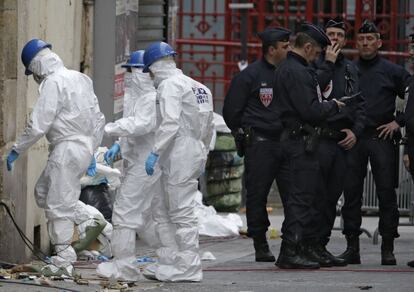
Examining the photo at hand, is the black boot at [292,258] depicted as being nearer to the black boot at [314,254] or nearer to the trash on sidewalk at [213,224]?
the black boot at [314,254]

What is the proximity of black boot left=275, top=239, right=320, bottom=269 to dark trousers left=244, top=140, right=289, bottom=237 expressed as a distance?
0.95 meters

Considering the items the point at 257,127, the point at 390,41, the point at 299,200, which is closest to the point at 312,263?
the point at 299,200

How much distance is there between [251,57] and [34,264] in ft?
31.4

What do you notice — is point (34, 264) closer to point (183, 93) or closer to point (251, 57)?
point (183, 93)

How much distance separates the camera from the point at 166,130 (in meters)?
12.1

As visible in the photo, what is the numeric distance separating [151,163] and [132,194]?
501 mm

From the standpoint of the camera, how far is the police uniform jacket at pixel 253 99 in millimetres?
14055

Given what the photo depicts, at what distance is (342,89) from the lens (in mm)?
13406

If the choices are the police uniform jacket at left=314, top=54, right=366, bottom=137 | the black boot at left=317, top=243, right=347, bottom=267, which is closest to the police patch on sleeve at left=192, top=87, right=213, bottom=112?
the police uniform jacket at left=314, top=54, right=366, bottom=137

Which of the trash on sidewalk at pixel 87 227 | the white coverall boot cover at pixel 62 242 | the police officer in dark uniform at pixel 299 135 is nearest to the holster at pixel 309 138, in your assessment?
the police officer in dark uniform at pixel 299 135

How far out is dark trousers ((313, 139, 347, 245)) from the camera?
13.3 metres

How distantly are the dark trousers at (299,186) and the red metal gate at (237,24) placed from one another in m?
8.34

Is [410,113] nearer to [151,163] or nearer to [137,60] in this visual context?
[151,163]

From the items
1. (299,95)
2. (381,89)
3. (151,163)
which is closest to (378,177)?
(381,89)
